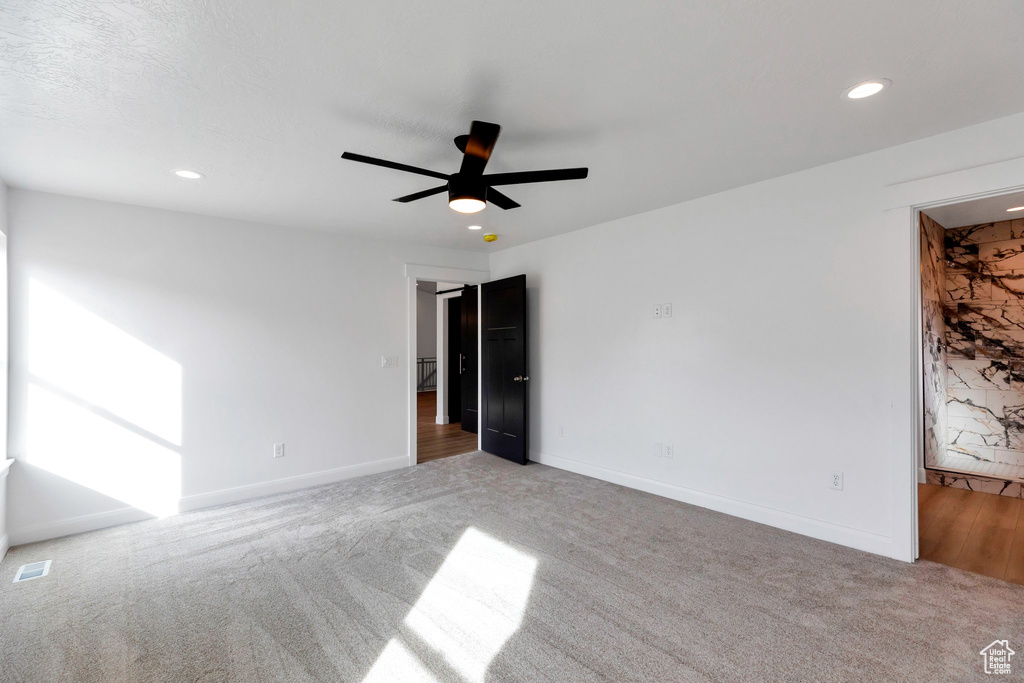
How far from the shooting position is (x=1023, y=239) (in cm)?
431

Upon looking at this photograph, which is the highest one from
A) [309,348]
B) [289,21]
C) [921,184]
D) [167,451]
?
[289,21]

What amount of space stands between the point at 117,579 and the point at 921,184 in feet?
17.4

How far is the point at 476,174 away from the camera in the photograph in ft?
8.43

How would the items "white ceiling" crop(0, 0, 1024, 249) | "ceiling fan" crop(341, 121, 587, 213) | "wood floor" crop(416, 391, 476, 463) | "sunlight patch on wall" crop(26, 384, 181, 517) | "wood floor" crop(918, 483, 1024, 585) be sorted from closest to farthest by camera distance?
"white ceiling" crop(0, 0, 1024, 249) → "ceiling fan" crop(341, 121, 587, 213) → "wood floor" crop(918, 483, 1024, 585) → "sunlight patch on wall" crop(26, 384, 181, 517) → "wood floor" crop(416, 391, 476, 463)

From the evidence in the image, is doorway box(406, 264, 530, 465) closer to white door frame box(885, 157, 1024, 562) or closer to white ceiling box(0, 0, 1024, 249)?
white ceiling box(0, 0, 1024, 249)

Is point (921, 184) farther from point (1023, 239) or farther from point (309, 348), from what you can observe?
point (309, 348)

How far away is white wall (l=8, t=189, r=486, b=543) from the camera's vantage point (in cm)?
345

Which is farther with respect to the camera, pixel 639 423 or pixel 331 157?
pixel 639 423

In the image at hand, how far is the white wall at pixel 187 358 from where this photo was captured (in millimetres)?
3451

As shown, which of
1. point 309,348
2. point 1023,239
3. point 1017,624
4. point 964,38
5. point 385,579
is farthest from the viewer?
point 309,348

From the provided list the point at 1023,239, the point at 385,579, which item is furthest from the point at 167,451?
the point at 1023,239

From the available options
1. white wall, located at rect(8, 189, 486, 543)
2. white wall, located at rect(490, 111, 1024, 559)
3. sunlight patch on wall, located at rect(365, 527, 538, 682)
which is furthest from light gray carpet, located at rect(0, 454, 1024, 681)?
white wall, located at rect(8, 189, 486, 543)

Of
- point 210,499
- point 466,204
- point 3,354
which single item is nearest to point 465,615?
point 466,204
